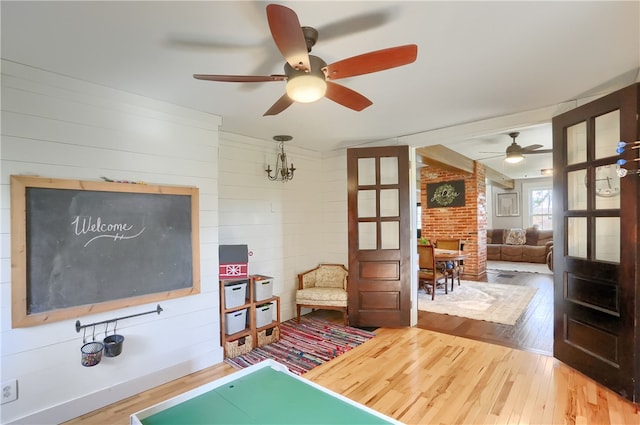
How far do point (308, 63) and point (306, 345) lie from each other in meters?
2.77

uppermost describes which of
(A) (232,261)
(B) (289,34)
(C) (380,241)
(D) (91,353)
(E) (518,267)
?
(B) (289,34)

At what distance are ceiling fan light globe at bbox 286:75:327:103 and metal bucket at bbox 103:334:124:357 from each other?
2.12m

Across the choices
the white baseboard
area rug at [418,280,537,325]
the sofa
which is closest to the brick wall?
area rug at [418,280,537,325]

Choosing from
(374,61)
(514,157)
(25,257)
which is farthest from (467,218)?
(25,257)

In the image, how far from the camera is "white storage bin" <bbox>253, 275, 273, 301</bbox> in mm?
3262

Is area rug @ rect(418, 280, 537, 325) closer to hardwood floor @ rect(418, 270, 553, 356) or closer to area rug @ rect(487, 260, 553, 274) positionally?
hardwood floor @ rect(418, 270, 553, 356)

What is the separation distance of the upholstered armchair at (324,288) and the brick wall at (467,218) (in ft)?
12.3

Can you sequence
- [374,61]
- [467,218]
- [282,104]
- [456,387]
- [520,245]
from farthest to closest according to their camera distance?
[520,245] → [467,218] → [456,387] → [282,104] → [374,61]

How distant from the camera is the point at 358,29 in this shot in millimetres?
1675

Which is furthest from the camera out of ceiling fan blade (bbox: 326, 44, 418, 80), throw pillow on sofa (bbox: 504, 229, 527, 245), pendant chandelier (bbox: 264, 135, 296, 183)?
throw pillow on sofa (bbox: 504, 229, 527, 245)

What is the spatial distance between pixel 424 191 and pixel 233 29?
6386mm

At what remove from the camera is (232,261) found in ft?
10.5

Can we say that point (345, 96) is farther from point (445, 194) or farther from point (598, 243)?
point (445, 194)

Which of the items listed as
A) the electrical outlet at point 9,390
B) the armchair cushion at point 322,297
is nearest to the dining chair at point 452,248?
the armchair cushion at point 322,297
